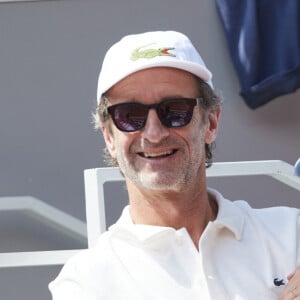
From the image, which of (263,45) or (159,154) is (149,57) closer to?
(159,154)

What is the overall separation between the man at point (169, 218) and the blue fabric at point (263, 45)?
5.61ft

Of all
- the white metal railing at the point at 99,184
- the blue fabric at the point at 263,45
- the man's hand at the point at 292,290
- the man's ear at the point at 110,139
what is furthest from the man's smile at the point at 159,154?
the blue fabric at the point at 263,45

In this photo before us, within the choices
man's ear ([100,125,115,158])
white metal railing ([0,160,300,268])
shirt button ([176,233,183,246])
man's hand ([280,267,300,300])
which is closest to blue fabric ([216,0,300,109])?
white metal railing ([0,160,300,268])

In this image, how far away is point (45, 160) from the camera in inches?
→ 166

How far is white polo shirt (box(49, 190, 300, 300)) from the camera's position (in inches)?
89.7

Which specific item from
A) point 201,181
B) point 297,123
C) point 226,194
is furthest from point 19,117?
point 201,181

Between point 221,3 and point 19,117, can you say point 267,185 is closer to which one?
point 221,3

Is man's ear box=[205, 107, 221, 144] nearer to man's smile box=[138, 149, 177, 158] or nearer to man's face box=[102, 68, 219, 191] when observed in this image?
man's face box=[102, 68, 219, 191]

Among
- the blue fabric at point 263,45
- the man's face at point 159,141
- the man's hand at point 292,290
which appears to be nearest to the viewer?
the man's hand at point 292,290

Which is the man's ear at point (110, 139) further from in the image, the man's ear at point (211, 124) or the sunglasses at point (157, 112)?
the man's ear at point (211, 124)

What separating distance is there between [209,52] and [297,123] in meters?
0.56

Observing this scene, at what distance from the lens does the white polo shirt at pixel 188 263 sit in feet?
7.48

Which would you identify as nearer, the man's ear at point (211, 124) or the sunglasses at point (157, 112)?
the sunglasses at point (157, 112)

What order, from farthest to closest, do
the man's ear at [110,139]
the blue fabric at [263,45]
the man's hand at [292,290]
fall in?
1. the blue fabric at [263,45]
2. the man's ear at [110,139]
3. the man's hand at [292,290]
